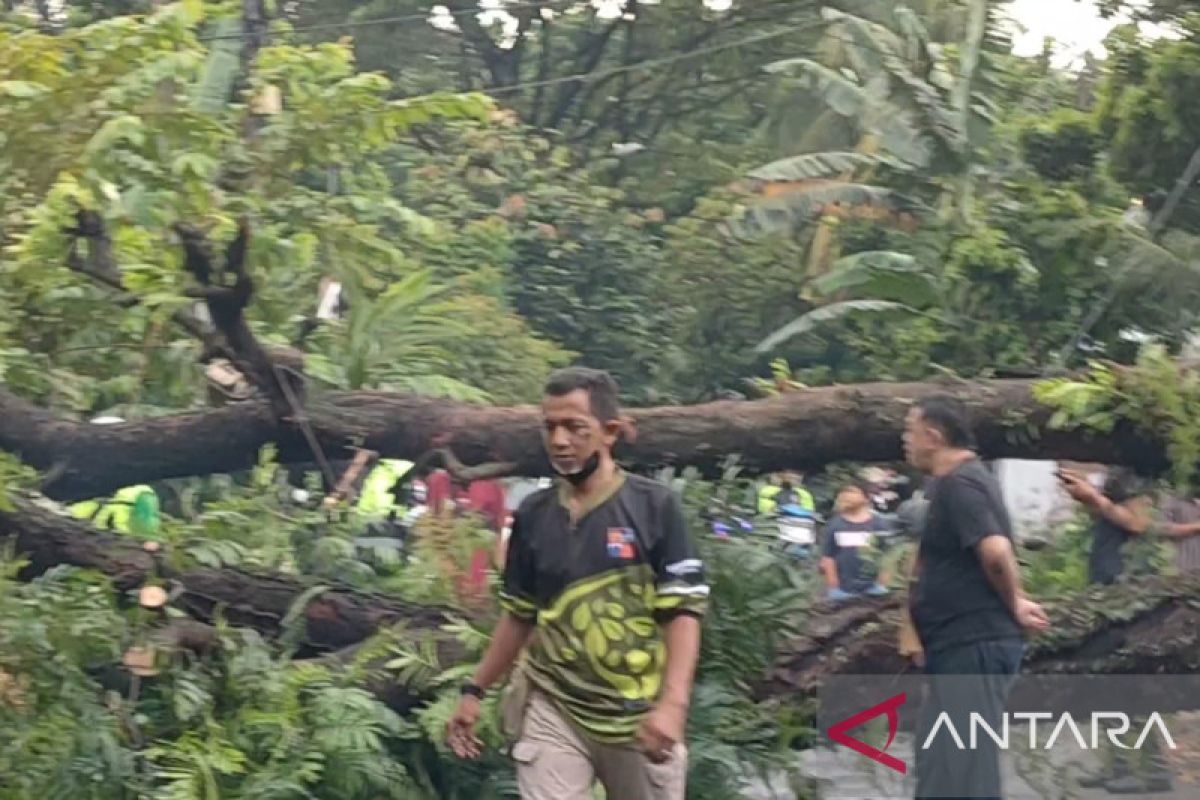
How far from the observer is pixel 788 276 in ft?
57.6

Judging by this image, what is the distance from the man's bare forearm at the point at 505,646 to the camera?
172 inches

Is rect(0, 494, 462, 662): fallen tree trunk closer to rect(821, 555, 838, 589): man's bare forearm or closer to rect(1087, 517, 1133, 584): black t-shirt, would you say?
rect(821, 555, 838, 589): man's bare forearm

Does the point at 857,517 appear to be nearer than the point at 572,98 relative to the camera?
Yes

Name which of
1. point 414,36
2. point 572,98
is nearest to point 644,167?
point 572,98

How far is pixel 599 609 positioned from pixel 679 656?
0.72 feet

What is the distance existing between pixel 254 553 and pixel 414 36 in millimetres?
16062

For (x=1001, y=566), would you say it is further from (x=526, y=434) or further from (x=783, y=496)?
(x=783, y=496)

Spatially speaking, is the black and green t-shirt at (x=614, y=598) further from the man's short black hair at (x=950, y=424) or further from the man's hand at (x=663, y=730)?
the man's short black hair at (x=950, y=424)

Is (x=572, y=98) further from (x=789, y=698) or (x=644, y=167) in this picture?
(x=789, y=698)

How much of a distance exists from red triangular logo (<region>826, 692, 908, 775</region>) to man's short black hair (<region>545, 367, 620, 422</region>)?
221 cm

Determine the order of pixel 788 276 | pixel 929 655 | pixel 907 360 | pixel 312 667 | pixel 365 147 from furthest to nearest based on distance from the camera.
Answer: pixel 788 276, pixel 907 360, pixel 365 147, pixel 312 667, pixel 929 655

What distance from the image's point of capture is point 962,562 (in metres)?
4.88

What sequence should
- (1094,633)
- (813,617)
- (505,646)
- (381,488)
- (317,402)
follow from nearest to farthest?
(505,646) < (813,617) < (1094,633) < (317,402) < (381,488)

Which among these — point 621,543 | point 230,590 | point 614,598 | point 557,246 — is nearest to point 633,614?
point 614,598
